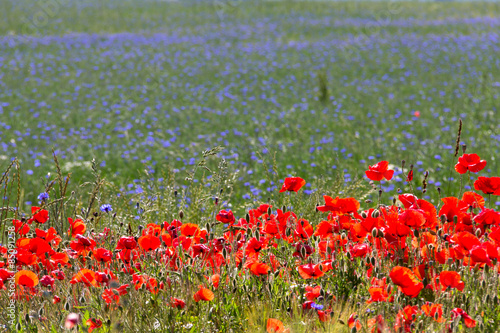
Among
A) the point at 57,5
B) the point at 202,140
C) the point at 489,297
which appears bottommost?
the point at 202,140

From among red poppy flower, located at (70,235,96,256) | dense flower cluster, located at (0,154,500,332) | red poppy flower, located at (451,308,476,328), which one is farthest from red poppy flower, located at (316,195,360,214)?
red poppy flower, located at (70,235,96,256)

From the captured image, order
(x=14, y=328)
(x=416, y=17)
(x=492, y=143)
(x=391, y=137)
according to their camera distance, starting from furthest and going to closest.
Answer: (x=416, y=17) < (x=391, y=137) < (x=492, y=143) < (x=14, y=328)

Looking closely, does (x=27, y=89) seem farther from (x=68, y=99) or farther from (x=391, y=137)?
(x=391, y=137)

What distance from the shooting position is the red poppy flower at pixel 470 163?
2542 millimetres

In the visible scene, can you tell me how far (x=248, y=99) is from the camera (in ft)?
30.3

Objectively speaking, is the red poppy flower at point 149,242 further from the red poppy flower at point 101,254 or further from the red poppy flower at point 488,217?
the red poppy flower at point 488,217

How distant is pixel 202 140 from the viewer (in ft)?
23.2

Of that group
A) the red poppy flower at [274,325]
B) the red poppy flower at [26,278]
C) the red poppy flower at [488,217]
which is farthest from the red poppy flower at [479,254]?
the red poppy flower at [26,278]

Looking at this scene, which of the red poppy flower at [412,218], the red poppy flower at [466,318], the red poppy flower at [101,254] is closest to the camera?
the red poppy flower at [466,318]

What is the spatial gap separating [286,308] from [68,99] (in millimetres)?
8143

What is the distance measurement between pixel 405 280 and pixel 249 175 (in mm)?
3680

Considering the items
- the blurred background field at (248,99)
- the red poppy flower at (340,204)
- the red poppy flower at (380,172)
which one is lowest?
the blurred background field at (248,99)

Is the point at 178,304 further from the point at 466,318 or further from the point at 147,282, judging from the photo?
the point at 466,318

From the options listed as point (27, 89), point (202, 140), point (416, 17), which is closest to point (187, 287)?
point (202, 140)
